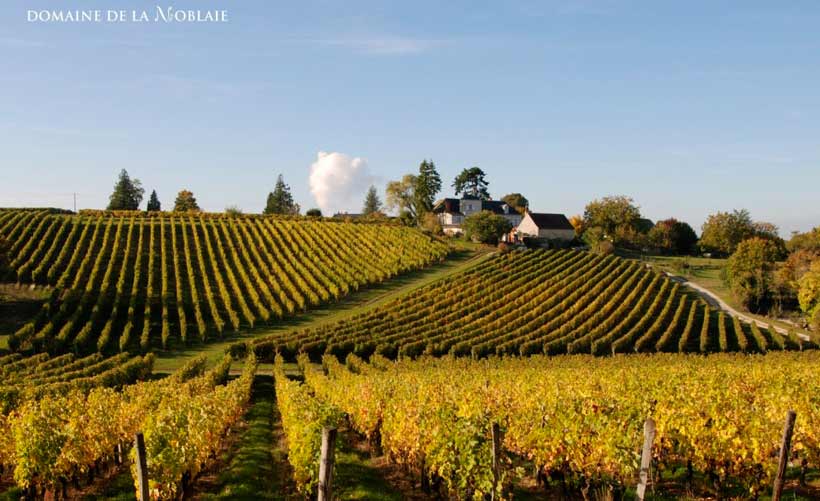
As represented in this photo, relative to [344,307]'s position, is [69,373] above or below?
below

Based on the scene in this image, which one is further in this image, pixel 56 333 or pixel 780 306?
pixel 780 306

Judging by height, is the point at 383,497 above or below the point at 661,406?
below

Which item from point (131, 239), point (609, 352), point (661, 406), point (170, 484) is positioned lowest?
point (609, 352)

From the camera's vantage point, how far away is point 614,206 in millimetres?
Answer: 103875

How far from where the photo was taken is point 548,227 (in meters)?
92.1

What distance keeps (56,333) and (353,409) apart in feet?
107

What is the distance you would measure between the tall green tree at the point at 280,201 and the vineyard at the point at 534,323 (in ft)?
239

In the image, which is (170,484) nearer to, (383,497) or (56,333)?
(383,497)

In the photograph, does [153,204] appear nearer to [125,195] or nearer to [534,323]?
[125,195]

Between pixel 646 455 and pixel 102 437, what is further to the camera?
pixel 102 437

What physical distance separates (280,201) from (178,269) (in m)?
73.4

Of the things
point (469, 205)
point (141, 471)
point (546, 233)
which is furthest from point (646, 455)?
point (469, 205)

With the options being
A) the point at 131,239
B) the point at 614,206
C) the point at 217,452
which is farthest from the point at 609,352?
the point at 614,206

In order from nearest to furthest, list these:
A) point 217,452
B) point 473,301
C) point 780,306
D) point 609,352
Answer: point 217,452 < point 609,352 < point 473,301 < point 780,306
